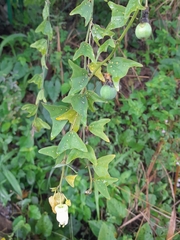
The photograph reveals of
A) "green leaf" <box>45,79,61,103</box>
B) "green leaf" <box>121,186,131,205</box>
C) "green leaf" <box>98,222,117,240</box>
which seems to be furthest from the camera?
"green leaf" <box>45,79,61,103</box>

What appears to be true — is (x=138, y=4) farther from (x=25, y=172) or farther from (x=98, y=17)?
(x=98, y=17)

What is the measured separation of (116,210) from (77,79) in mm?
939

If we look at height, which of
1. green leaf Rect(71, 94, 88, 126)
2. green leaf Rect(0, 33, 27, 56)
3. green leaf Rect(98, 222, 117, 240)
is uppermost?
green leaf Rect(71, 94, 88, 126)

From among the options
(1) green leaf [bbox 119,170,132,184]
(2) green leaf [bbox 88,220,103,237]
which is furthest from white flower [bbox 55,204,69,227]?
(1) green leaf [bbox 119,170,132,184]

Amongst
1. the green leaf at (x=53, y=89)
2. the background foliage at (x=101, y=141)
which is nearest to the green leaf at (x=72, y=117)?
the background foliage at (x=101, y=141)

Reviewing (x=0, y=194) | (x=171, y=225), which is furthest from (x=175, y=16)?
(x=0, y=194)

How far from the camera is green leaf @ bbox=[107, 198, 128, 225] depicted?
150 cm

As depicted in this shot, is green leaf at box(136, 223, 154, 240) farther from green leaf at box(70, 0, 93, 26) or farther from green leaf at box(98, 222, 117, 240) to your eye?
green leaf at box(70, 0, 93, 26)

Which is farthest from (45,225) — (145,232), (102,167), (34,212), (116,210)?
(102,167)

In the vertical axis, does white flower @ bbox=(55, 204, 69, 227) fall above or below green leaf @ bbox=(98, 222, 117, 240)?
above

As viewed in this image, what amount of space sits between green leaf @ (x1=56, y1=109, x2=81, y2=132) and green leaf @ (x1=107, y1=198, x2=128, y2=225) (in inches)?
33.3

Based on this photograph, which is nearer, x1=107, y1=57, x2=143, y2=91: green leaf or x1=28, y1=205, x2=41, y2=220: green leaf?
x1=107, y1=57, x2=143, y2=91: green leaf

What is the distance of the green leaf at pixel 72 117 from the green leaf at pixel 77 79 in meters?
0.05

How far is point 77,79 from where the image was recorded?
2.31 feet
